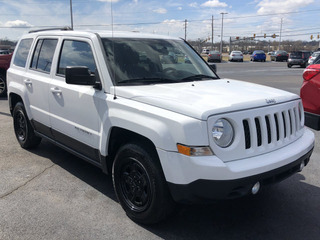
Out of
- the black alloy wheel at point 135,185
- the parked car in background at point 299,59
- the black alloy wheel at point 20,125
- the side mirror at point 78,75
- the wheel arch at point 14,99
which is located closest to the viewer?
the black alloy wheel at point 135,185

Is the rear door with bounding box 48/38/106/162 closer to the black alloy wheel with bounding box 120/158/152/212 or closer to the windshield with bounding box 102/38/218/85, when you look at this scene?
the windshield with bounding box 102/38/218/85

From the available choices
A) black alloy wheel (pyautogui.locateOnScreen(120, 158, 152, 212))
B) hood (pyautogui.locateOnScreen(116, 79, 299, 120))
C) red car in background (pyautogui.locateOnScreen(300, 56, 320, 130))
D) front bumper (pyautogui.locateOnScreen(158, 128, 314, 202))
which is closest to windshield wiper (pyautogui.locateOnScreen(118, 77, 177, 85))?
hood (pyautogui.locateOnScreen(116, 79, 299, 120))

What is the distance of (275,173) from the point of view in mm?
2926

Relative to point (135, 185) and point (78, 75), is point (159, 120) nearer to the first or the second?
point (135, 185)

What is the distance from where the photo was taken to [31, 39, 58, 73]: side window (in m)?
4.59

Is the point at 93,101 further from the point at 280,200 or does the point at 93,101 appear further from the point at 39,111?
the point at 280,200

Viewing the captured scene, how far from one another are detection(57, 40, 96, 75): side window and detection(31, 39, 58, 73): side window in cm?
29

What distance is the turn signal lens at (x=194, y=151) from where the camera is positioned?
2.68 meters

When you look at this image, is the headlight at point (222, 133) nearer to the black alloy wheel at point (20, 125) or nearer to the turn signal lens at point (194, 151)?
the turn signal lens at point (194, 151)

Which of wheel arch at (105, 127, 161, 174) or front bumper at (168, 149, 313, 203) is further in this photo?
wheel arch at (105, 127, 161, 174)

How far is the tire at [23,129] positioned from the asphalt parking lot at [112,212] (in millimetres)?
808

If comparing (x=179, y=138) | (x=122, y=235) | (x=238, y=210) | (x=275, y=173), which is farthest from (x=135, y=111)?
(x=238, y=210)

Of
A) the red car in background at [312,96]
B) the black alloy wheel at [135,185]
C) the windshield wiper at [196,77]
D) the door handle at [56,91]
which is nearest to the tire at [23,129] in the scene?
the door handle at [56,91]

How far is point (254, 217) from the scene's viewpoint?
346 cm
